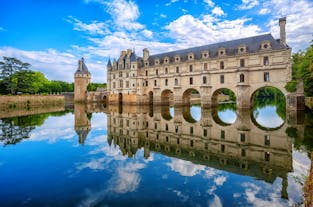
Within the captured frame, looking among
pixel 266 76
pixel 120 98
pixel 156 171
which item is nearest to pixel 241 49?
pixel 266 76

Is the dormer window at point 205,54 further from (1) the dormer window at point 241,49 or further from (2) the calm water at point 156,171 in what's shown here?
(2) the calm water at point 156,171

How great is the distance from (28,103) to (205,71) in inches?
1331

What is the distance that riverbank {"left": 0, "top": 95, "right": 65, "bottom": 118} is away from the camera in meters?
30.6

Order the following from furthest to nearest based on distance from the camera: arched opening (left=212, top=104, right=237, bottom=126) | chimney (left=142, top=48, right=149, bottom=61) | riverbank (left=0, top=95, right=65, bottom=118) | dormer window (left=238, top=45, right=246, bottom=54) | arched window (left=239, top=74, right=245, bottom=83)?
chimney (left=142, top=48, right=149, bottom=61) < riverbank (left=0, top=95, right=65, bottom=118) < dormer window (left=238, top=45, right=246, bottom=54) < arched window (left=239, top=74, right=245, bottom=83) < arched opening (left=212, top=104, right=237, bottom=126)

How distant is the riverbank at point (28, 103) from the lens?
30.6m

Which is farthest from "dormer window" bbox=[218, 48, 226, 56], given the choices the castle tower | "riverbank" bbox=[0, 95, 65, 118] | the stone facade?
the castle tower

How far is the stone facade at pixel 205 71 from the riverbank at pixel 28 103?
1334 centimetres

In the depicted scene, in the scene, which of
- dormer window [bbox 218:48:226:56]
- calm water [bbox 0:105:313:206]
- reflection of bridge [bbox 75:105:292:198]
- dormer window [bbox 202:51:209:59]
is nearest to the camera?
calm water [bbox 0:105:313:206]

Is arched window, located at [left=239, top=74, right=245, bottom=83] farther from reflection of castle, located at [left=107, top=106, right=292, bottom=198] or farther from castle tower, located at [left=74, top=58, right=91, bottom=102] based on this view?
castle tower, located at [left=74, top=58, right=91, bottom=102]

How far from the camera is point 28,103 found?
3869cm

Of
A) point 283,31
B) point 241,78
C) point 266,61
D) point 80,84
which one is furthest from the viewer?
point 80,84

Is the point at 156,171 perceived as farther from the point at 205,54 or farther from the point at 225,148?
the point at 205,54

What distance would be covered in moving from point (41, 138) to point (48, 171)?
258 inches

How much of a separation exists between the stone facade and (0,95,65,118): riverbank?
13.3m
